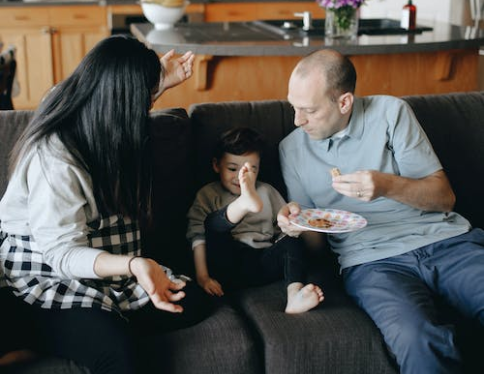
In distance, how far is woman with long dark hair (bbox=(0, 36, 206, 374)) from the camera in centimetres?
164

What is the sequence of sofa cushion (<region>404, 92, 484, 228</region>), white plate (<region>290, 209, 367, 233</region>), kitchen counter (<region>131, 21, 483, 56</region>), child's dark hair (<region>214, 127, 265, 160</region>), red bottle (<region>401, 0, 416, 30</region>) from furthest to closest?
1. red bottle (<region>401, 0, 416, 30</region>)
2. kitchen counter (<region>131, 21, 483, 56</region>)
3. sofa cushion (<region>404, 92, 484, 228</region>)
4. child's dark hair (<region>214, 127, 265, 160</region>)
5. white plate (<region>290, 209, 367, 233</region>)

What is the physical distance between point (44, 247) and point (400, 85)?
98.1 inches

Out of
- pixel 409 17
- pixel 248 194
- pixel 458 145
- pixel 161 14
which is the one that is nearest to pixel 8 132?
pixel 248 194

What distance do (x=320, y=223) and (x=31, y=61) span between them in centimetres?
456

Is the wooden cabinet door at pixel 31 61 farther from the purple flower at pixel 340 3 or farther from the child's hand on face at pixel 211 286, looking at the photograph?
the child's hand on face at pixel 211 286

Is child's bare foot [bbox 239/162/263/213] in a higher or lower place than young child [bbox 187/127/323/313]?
higher

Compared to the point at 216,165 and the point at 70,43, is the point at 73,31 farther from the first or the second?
the point at 216,165

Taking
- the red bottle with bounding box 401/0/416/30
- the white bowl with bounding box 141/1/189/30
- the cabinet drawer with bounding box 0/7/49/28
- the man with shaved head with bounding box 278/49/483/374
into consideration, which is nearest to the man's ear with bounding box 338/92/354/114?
the man with shaved head with bounding box 278/49/483/374

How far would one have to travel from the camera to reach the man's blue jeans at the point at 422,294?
1.72 meters

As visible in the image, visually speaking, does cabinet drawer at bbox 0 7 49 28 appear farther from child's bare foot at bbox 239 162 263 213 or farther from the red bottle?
child's bare foot at bbox 239 162 263 213

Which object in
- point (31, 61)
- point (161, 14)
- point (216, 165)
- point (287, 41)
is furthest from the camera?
point (31, 61)

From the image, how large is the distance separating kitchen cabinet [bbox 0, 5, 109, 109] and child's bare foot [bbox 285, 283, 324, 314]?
448cm

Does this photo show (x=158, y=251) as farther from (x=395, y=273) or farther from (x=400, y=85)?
(x=400, y=85)

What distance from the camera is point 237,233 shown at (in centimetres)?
217
